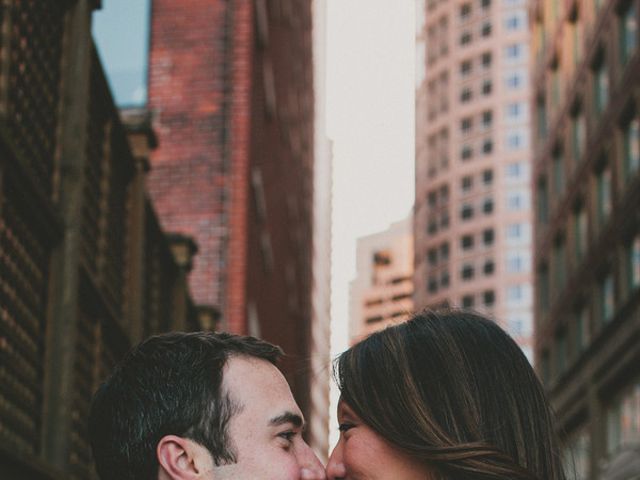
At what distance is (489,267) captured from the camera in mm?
113000

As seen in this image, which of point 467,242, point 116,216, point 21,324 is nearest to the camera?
point 21,324

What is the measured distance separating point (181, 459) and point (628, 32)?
29.4 m

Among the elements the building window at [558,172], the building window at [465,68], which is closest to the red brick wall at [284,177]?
the building window at [558,172]

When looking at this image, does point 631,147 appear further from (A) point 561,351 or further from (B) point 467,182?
(B) point 467,182

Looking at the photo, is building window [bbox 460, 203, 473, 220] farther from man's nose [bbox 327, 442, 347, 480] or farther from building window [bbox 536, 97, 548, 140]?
man's nose [bbox 327, 442, 347, 480]

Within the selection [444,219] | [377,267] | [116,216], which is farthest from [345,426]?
[377,267]

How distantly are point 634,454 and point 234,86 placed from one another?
7039 millimetres

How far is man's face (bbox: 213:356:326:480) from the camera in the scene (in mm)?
3799

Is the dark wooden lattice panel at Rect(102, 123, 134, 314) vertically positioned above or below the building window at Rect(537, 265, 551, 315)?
below

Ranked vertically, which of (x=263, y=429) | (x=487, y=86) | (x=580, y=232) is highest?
(x=487, y=86)

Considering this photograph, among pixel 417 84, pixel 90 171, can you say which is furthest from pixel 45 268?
pixel 417 84

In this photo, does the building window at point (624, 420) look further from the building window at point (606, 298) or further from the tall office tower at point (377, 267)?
the tall office tower at point (377, 267)

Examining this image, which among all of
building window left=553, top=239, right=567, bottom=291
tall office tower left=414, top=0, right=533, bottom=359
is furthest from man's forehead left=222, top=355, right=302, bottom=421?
tall office tower left=414, top=0, right=533, bottom=359

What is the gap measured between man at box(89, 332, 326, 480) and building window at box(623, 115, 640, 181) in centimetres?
2688
